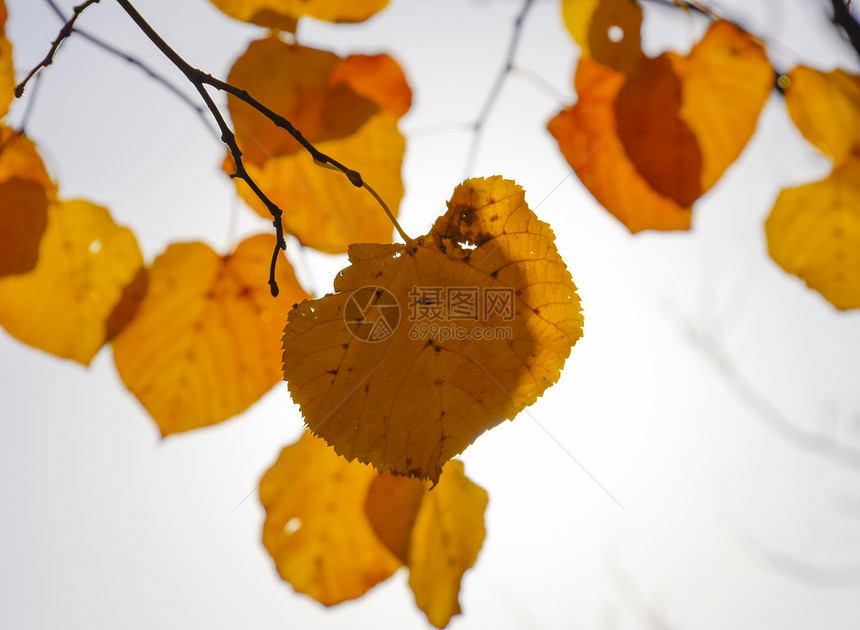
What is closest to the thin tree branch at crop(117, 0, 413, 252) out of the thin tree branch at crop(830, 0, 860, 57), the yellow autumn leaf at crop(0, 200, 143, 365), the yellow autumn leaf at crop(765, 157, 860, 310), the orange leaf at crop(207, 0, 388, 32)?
the orange leaf at crop(207, 0, 388, 32)

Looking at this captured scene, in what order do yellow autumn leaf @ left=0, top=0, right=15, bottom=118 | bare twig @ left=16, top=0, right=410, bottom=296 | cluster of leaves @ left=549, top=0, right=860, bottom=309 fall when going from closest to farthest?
bare twig @ left=16, top=0, right=410, bottom=296 < yellow autumn leaf @ left=0, top=0, right=15, bottom=118 < cluster of leaves @ left=549, top=0, right=860, bottom=309

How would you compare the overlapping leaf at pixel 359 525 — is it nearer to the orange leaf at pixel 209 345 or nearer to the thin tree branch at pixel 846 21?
the orange leaf at pixel 209 345

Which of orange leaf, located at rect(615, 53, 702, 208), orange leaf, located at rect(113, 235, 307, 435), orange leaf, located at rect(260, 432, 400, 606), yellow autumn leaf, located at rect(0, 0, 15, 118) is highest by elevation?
orange leaf, located at rect(615, 53, 702, 208)

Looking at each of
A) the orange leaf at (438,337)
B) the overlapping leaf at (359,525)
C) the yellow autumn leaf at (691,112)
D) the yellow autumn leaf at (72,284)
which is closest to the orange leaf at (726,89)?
the yellow autumn leaf at (691,112)

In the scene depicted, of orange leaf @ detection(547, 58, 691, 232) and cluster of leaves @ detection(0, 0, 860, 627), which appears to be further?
orange leaf @ detection(547, 58, 691, 232)

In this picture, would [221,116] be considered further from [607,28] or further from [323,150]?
[607,28]

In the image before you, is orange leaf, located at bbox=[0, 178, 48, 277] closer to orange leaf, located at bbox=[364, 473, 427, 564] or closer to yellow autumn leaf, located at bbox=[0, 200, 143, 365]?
yellow autumn leaf, located at bbox=[0, 200, 143, 365]

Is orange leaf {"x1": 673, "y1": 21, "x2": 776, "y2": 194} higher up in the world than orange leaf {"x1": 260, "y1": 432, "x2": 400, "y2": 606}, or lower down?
higher up
